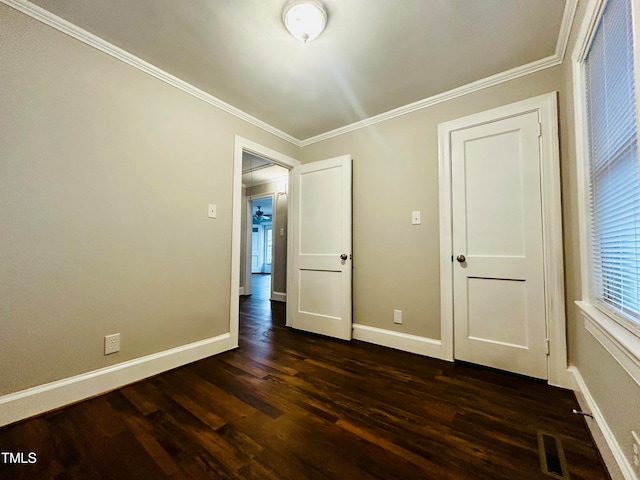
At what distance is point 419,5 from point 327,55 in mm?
645

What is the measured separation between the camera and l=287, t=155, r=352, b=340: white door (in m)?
2.80

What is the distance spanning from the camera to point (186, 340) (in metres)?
2.19

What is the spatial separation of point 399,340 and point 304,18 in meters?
2.61

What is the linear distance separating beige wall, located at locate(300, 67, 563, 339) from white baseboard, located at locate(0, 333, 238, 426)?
1640 mm

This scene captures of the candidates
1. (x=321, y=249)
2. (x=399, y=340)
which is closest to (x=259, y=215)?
(x=321, y=249)

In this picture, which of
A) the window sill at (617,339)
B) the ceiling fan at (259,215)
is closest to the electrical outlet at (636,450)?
the window sill at (617,339)

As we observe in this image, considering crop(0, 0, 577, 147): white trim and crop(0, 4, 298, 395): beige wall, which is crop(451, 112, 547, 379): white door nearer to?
crop(0, 0, 577, 147): white trim

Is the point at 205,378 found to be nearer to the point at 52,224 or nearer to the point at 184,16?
the point at 52,224

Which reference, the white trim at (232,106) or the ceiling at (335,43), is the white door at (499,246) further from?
the ceiling at (335,43)

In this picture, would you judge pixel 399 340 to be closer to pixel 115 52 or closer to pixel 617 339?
pixel 617 339

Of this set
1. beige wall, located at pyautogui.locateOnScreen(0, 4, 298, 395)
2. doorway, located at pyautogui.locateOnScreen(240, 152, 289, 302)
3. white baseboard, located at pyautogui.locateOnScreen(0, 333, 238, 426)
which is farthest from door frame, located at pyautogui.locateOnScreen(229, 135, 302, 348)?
doorway, located at pyautogui.locateOnScreen(240, 152, 289, 302)

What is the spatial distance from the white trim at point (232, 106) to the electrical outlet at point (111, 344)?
1.94 m

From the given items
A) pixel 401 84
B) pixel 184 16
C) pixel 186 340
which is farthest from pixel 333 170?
pixel 186 340

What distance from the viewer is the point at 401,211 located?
257cm
